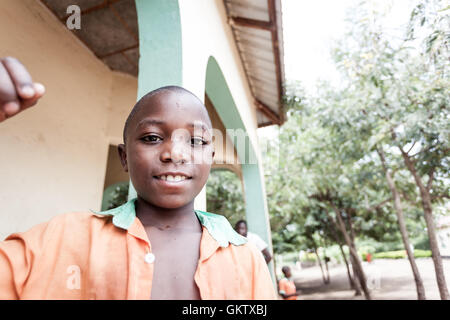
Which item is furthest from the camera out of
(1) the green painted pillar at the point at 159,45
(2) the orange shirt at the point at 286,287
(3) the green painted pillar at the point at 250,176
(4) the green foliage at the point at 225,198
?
(4) the green foliage at the point at 225,198

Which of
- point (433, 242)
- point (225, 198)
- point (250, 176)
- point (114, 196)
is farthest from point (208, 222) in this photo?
point (225, 198)

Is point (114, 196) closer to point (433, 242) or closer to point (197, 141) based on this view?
point (197, 141)

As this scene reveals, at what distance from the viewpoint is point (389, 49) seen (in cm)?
442

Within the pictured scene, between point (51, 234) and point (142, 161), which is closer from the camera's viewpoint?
point (51, 234)

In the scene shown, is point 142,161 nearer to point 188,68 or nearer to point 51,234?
point 51,234

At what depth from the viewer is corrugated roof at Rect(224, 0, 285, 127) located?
144 inches

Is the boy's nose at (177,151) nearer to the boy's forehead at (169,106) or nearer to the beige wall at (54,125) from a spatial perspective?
the boy's forehead at (169,106)

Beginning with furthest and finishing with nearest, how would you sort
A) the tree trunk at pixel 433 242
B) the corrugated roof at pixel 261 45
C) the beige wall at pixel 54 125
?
the tree trunk at pixel 433 242 → the corrugated roof at pixel 261 45 → the beige wall at pixel 54 125

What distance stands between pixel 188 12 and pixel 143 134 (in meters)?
1.37

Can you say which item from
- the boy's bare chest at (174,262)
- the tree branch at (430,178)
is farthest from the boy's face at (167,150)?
the tree branch at (430,178)

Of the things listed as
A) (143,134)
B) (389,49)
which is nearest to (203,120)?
(143,134)

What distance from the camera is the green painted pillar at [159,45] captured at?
163cm

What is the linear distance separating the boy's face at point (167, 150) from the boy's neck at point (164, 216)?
46 mm

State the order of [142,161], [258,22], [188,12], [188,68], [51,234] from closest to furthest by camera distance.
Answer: [51,234] → [142,161] → [188,68] → [188,12] → [258,22]
